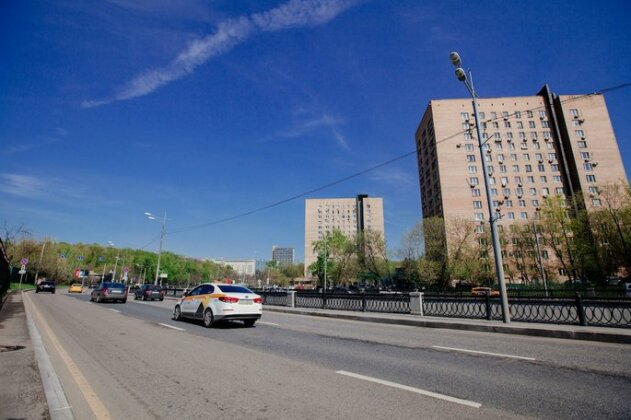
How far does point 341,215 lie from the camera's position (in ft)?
451

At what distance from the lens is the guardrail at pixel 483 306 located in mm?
10672

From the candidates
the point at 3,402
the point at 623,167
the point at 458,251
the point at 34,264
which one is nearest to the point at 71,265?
the point at 34,264

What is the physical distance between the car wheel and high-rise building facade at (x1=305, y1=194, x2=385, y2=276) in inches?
4733

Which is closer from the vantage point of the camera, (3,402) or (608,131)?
(3,402)

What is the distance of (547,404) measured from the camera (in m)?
3.93

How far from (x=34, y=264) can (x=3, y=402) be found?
251 feet

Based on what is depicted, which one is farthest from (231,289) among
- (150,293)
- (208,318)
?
(150,293)

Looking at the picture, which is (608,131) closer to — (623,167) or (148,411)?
(623,167)

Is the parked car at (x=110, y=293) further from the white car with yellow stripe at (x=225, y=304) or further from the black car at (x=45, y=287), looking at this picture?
the black car at (x=45, y=287)

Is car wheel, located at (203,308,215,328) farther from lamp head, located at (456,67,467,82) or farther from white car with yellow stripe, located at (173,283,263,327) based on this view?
lamp head, located at (456,67,467,82)

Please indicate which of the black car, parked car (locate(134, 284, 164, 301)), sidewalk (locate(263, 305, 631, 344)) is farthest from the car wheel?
the black car

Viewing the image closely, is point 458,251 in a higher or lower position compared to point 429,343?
higher

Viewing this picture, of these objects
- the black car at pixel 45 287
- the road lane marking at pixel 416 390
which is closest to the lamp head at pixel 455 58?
the road lane marking at pixel 416 390

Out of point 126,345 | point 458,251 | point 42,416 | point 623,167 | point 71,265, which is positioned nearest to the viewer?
point 42,416
